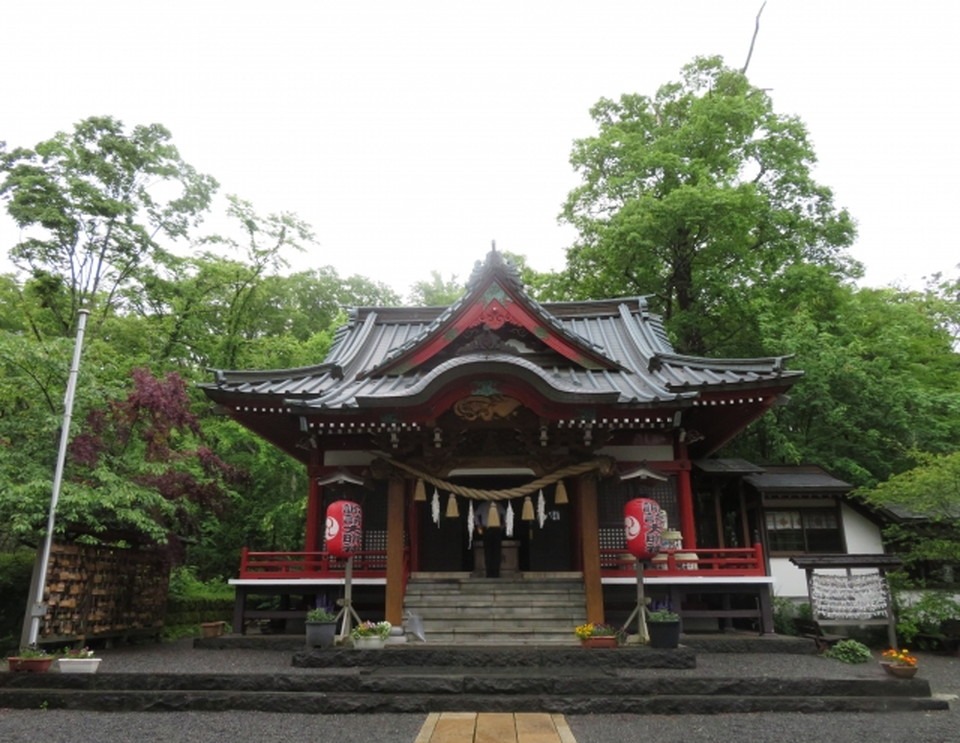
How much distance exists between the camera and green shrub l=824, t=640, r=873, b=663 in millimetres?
9672

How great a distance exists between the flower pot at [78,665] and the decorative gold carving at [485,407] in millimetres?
6335

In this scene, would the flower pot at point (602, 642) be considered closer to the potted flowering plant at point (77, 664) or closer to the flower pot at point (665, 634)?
the flower pot at point (665, 634)

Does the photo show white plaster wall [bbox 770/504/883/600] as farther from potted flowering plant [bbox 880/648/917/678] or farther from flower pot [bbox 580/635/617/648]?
flower pot [bbox 580/635/617/648]

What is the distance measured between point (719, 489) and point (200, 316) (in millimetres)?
16359

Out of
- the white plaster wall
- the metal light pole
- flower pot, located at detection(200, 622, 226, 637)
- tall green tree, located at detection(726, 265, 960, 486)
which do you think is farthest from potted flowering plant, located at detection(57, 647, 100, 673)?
tall green tree, located at detection(726, 265, 960, 486)

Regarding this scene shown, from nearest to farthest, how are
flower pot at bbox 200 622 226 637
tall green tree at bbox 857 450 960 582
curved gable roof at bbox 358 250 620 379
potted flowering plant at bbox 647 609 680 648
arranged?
potted flowering plant at bbox 647 609 680 648, tall green tree at bbox 857 450 960 582, flower pot at bbox 200 622 226 637, curved gable roof at bbox 358 250 620 379

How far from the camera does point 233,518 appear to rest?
59.5 ft

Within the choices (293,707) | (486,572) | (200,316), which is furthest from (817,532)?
(200,316)

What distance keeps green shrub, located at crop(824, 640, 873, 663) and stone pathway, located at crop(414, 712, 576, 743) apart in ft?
17.7

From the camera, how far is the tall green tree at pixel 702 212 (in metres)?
20.5

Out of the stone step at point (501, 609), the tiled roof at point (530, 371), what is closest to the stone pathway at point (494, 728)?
the stone step at point (501, 609)

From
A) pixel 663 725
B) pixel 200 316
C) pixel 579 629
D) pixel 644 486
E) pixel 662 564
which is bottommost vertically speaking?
pixel 663 725

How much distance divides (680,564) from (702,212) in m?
12.4

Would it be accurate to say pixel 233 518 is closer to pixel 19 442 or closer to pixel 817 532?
pixel 19 442
